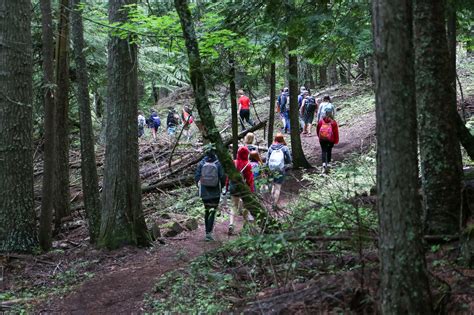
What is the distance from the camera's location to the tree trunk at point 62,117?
11891 millimetres

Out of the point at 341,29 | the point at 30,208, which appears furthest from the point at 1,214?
the point at 341,29

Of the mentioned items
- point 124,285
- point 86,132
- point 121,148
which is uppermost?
point 86,132

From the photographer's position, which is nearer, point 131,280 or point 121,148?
point 131,280

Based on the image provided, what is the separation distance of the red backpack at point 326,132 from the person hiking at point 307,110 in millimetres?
6304

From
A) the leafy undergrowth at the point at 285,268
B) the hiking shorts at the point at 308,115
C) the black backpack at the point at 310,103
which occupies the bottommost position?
the leafy undergrowth at the point at 285,268

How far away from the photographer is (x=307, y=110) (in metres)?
22.7

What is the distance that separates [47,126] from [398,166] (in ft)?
29.8

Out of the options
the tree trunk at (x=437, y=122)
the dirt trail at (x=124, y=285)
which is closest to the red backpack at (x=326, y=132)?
the dirt trail at (x=124, y=285)

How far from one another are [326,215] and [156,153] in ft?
48.1

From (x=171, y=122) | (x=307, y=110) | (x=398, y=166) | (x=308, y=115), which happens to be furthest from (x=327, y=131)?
(x=398, y=166)

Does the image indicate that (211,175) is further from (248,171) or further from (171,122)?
(171,122)

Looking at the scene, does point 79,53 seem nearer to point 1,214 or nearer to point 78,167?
point 1,214

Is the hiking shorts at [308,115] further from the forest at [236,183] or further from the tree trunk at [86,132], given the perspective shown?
the tree trunk at [86,132]

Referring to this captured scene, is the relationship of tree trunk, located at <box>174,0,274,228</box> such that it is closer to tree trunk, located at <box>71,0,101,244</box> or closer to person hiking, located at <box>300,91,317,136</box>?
tree trunk, located at <box>71,0,101,244</box>
